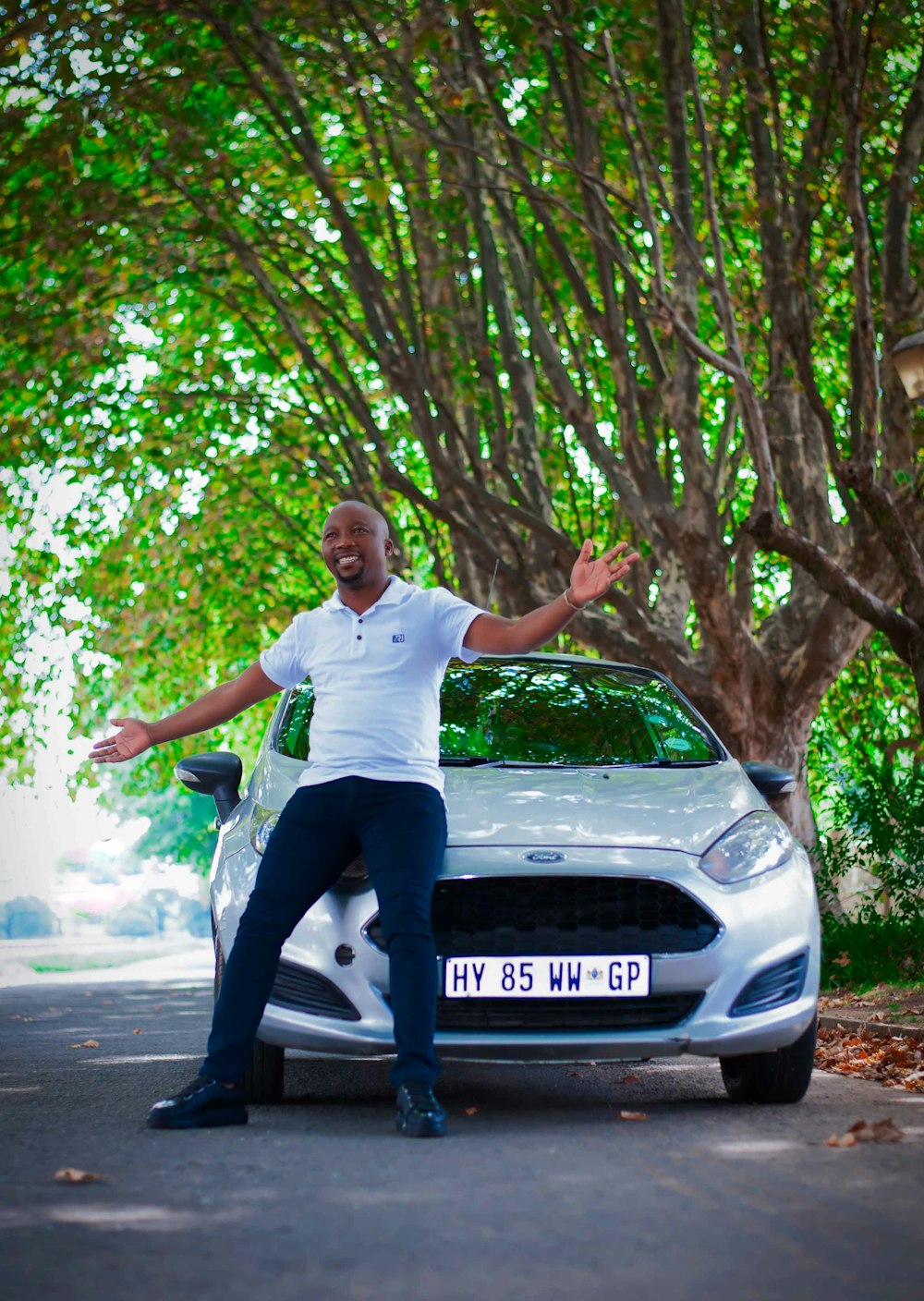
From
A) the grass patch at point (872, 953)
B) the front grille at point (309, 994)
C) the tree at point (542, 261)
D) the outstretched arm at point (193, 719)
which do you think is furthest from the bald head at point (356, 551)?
the grass patch at point (872, 953)

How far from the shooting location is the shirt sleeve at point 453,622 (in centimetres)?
540

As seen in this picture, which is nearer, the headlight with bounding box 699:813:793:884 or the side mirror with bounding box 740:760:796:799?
the headlight with bounding box 699:813:793:884

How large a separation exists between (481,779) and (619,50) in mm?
8356

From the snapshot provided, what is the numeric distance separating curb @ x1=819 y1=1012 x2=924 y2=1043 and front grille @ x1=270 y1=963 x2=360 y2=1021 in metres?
3.64

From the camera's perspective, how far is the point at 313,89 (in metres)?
14.4

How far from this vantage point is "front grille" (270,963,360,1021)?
511 cm

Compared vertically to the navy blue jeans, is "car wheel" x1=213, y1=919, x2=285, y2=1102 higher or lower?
lower

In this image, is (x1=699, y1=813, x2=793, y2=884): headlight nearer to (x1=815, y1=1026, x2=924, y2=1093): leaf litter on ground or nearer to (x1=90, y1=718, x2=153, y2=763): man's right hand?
(x1=815, y1=1026, x2=924, y2=1093): leaf litter on ground

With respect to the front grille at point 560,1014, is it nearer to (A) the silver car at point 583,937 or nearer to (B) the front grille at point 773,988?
(A) the silver car at point 583,937

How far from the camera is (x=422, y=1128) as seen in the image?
15.5 feet

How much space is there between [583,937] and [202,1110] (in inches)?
50.1

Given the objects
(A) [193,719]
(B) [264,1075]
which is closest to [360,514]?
(A) [193,719]

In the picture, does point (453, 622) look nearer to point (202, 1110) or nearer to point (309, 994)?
point (309, 994)

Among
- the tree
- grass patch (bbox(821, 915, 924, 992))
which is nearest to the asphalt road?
grass patch (bbox(821, 915, 924, 992))
